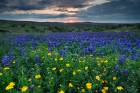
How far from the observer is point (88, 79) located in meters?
5.75

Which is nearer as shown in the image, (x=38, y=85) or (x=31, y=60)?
(x=38, y=85)

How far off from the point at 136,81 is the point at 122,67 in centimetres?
100

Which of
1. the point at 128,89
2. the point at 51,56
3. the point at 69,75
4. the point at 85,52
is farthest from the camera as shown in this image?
the point at 85,52

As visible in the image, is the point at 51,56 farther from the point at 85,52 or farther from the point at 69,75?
the point at 85,52

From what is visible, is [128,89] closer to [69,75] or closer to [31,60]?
[69,75]

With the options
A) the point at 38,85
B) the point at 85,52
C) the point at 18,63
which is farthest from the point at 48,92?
the point at 85,52

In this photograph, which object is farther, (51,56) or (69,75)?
(51,56)

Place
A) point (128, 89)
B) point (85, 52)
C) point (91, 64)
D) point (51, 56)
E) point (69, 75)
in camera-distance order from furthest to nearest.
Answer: point (85, 52)
point (51, 56)
point (91, 64)
point (69, 75)
point (128, 89)

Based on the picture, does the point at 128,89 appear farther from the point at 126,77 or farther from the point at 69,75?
the point at 69,75

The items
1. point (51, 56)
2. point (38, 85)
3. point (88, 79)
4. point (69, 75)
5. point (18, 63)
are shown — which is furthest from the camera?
point (51, 56)

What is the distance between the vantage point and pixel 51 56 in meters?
8.02

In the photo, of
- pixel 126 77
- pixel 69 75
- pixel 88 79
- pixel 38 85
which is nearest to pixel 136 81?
pixel 126 77

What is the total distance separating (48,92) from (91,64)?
206cm

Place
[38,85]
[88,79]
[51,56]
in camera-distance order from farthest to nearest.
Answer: [51,56]
[88,79]
[38,85]
